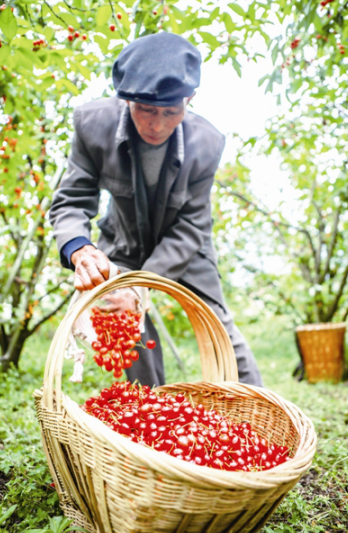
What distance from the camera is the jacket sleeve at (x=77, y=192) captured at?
5.63ft

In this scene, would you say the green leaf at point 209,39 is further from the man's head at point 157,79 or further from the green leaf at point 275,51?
the man's head at point 157,79

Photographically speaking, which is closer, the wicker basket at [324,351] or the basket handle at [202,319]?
the basket handle at [202,319]

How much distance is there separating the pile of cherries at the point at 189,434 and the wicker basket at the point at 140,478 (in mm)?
124

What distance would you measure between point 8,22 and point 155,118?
0.59m

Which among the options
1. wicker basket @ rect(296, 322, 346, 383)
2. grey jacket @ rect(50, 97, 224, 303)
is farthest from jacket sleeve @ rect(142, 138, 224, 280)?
wicker basket @ rect(296, 322, 346, 383)

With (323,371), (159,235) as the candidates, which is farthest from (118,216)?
(323,371)

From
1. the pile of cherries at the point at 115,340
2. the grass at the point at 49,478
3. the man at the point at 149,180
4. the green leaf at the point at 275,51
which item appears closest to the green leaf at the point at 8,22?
the man at the point at 149,180

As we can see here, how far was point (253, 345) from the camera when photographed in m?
8.11

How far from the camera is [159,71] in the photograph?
1.47 meters

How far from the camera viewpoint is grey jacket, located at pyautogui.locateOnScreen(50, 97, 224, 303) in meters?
1.81

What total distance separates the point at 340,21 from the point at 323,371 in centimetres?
362

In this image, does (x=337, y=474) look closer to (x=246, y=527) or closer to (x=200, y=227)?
(x=246, y=527)

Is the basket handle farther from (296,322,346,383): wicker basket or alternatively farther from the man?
(296,322,346,383): wicker basket

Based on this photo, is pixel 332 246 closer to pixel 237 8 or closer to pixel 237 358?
pixel 237 358
